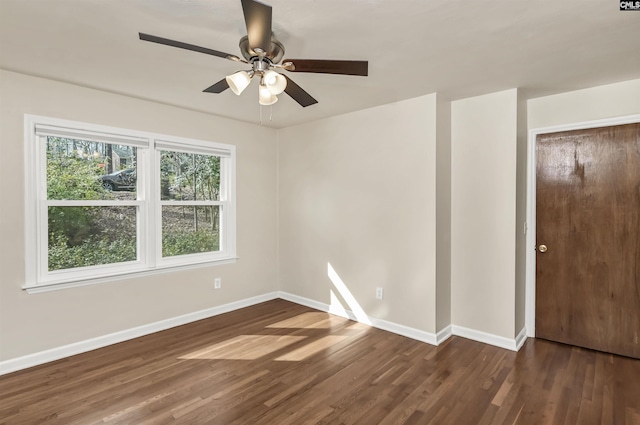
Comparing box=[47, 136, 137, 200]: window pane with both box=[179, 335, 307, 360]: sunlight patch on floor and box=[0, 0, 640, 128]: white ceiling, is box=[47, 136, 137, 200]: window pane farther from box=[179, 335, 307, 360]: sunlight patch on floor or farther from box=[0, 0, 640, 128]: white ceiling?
box=[179, 335, 307, 360]: sunlight patch on floor

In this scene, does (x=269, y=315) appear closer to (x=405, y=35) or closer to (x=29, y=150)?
(x=29, y=150)

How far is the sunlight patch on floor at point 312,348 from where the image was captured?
3.03 m

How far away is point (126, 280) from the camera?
342 centimetres

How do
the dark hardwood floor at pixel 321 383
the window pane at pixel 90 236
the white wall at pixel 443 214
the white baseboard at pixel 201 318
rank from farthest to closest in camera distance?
the white wall at pixel 443 214 → the window pane at pixel 90 236 → the white baseboard at pixel 201 318 → the dark hardwood floor at pixel 321 383

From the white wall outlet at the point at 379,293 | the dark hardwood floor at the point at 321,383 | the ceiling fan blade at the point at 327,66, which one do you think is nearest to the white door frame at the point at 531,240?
the dark hardwood floor at the point at 321,383

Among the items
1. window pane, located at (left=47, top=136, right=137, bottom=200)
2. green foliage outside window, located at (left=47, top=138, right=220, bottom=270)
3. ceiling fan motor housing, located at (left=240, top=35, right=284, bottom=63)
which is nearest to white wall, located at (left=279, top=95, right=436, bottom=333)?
green foliage outside window, located at (left=47, top=138, right=220, bottom=270)

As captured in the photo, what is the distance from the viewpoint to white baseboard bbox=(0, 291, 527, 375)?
113 inches

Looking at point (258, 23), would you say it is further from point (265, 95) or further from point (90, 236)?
point (90, 236)

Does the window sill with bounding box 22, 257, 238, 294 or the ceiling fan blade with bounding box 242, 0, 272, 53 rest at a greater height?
the ceiling fan blade with bounding box 242, 0, 272, 53

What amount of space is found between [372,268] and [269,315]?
1383 mm

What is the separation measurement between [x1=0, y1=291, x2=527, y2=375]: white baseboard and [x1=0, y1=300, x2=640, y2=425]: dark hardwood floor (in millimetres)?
83

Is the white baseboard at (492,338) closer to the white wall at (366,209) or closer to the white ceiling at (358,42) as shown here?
the white wall at (366,209)

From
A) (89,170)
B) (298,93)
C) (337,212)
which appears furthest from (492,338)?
(89,170)

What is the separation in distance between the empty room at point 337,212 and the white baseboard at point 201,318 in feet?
0.07
